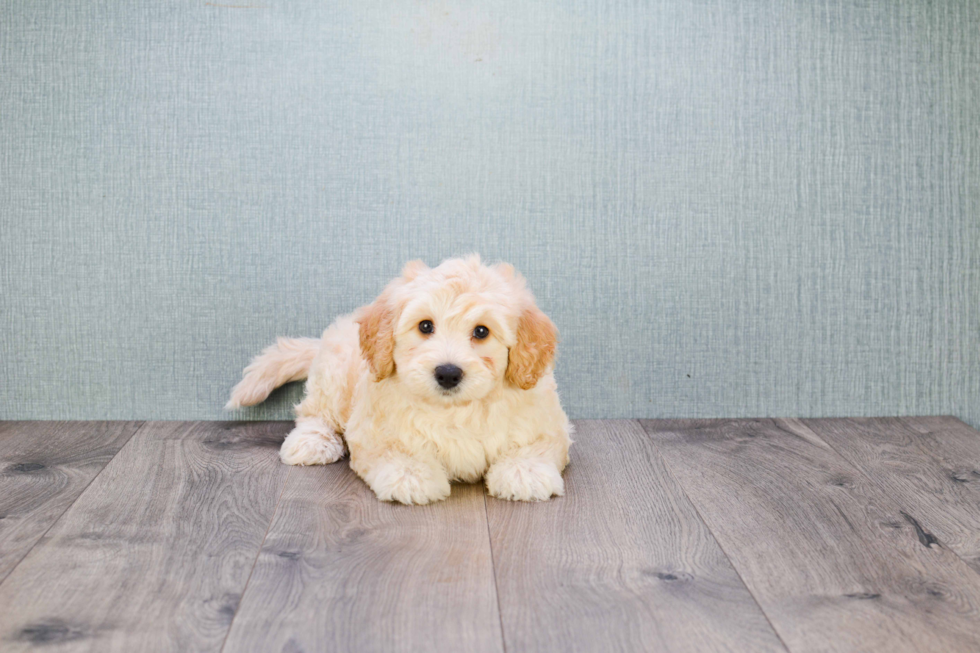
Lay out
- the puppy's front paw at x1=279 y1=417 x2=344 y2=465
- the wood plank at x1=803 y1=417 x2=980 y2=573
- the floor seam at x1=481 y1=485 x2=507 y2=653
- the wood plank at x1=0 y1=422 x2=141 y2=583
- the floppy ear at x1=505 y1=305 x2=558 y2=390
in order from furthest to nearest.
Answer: the puppy's front paw at x1=279 y1=417 x2=344 y2=465 < the floppy ear at x1=505 y1=305 x2=558 y2=390 < the wood plank at x1=803 y1=417 x2=980 y2=573 < the wood plank at x1=0 y1=422 x2=141 y2=583 < the floor seam at x1=481 y1=485 x2=507 y2=653

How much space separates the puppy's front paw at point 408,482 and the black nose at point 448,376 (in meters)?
0.22

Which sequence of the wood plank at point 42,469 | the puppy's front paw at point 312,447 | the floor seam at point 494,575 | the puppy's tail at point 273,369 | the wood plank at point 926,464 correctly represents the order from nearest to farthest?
the floor seam at point 494,575, the wood plank at point 42,469, the wood plank at point 926,464, the puppy's front paw at point 312,447, the puppy's tail at point 273,369

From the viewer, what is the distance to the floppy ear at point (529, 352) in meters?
1.88

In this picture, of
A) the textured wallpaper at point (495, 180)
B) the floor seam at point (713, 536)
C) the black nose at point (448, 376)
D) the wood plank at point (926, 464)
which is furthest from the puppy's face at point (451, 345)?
the wood plank at point (926, 464)

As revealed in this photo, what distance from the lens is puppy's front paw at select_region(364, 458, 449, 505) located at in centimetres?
183

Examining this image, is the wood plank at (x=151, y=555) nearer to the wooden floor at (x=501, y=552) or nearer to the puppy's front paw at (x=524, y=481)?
the wooden floor at (x=501, y=552)

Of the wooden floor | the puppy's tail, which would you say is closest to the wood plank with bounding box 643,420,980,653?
the wooden floor

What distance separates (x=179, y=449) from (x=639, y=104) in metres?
1.60

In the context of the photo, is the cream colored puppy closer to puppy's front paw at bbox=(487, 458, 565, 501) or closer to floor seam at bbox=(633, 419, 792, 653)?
puppy's front paw at bbox=(487, 458, 565, 501)

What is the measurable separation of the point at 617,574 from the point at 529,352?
55 cm

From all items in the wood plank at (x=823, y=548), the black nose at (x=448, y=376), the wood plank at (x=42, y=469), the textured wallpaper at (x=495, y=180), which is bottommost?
the wood plank at (x=823, y=548)

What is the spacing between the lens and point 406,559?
1561 mm

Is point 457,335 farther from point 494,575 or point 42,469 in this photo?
point 42,469

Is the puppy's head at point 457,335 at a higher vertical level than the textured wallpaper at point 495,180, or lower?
lower
